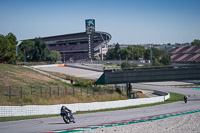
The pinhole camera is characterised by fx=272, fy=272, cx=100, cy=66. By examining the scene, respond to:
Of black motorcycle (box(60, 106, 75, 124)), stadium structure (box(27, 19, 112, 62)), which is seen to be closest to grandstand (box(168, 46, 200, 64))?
stadium structure (box(27, 19, 112, 62))

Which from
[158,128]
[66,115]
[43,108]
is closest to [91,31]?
[43,108]

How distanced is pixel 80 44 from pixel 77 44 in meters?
2.54

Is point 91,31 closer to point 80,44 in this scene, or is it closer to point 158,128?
point 80,44

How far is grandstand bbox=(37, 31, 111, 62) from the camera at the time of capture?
467ft

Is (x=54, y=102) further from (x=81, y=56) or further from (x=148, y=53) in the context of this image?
(x=148, y=53)

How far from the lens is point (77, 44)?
154375 millimetres

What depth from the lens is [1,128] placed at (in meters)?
16.3

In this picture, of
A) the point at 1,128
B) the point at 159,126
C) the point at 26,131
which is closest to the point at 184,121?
the point at 159,126

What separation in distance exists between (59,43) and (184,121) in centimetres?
14855

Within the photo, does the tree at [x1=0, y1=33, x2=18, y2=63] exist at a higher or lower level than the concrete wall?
higher

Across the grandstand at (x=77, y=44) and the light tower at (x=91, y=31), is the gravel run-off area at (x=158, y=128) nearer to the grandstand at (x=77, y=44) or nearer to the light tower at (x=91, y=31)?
the light tower at (x=91, y=31)

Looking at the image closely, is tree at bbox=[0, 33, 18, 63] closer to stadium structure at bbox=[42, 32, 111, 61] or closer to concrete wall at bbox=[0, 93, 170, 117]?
concrete wall at bbox=[0, 93, 170, 117]

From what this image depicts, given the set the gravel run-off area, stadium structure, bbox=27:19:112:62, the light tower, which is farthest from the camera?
stadium structure, bbox=27:19:112:62

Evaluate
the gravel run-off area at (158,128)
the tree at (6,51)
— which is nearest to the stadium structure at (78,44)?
the tree at (6,51)
